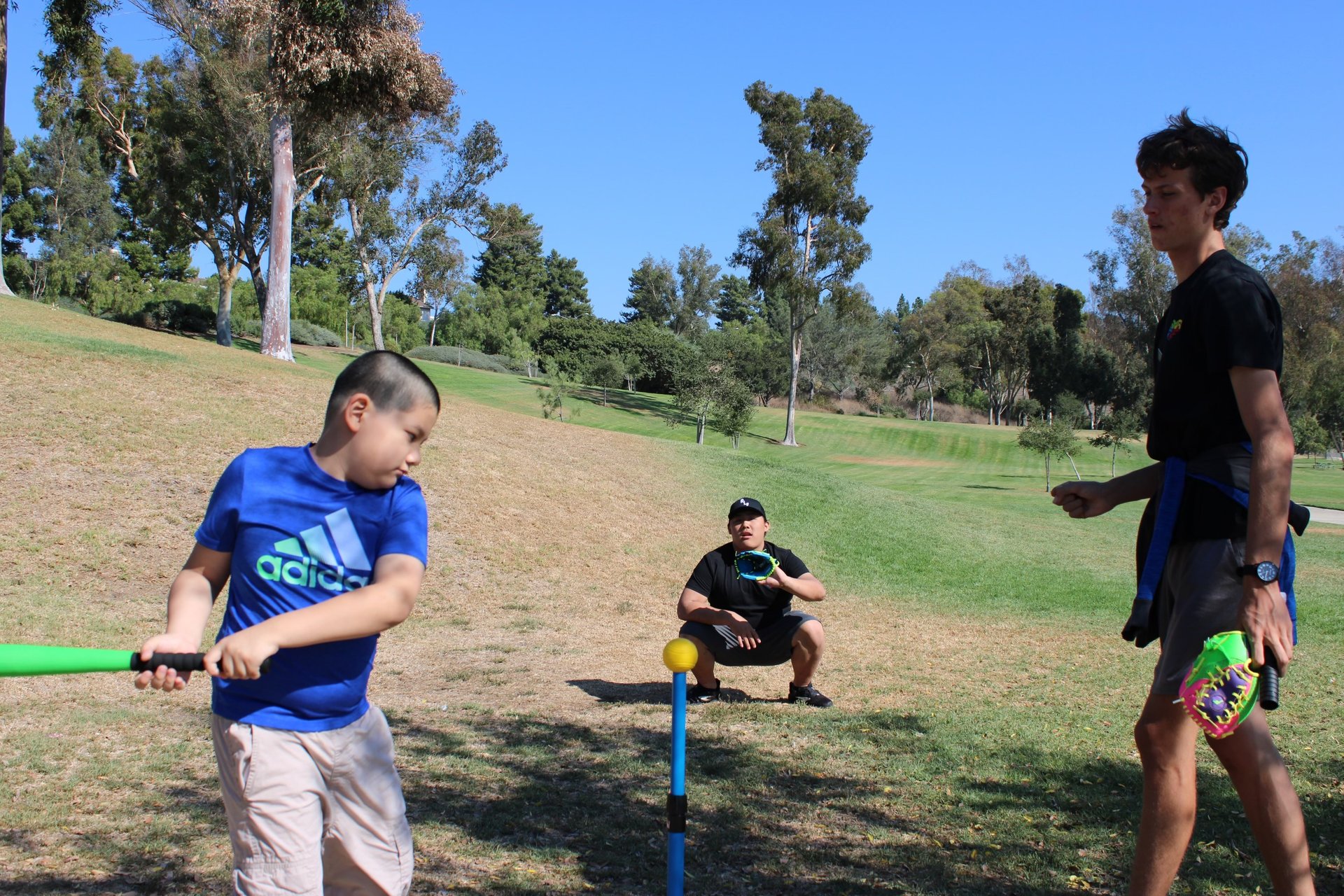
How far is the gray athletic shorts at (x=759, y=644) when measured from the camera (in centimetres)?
698

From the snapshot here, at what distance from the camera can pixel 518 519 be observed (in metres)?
14.6

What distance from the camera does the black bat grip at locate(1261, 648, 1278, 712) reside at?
270 cm

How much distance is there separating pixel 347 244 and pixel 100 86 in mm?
27893

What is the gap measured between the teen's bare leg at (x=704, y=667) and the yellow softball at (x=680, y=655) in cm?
372

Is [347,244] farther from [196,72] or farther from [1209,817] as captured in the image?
[1209,817]

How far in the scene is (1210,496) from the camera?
118 inches

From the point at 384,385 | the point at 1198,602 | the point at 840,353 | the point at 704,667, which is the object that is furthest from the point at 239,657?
the point at 840,353

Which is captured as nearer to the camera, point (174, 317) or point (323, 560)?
point (323, 560)

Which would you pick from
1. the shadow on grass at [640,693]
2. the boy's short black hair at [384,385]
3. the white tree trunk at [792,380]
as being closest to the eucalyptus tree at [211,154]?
the white tree trunk at [792,380]

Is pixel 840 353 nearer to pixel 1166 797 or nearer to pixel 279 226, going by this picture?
pixel 279 226

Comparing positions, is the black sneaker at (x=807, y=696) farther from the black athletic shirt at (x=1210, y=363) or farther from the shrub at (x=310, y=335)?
the shrub at (x=310, y=335)

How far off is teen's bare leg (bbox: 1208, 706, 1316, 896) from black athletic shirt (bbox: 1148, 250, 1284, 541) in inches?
22.7

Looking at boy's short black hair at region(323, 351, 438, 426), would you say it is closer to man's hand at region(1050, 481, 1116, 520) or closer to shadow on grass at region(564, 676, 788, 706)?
man's hand at region(1050, 481, 1116, 520)

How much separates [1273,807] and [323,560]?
8.77 feet
